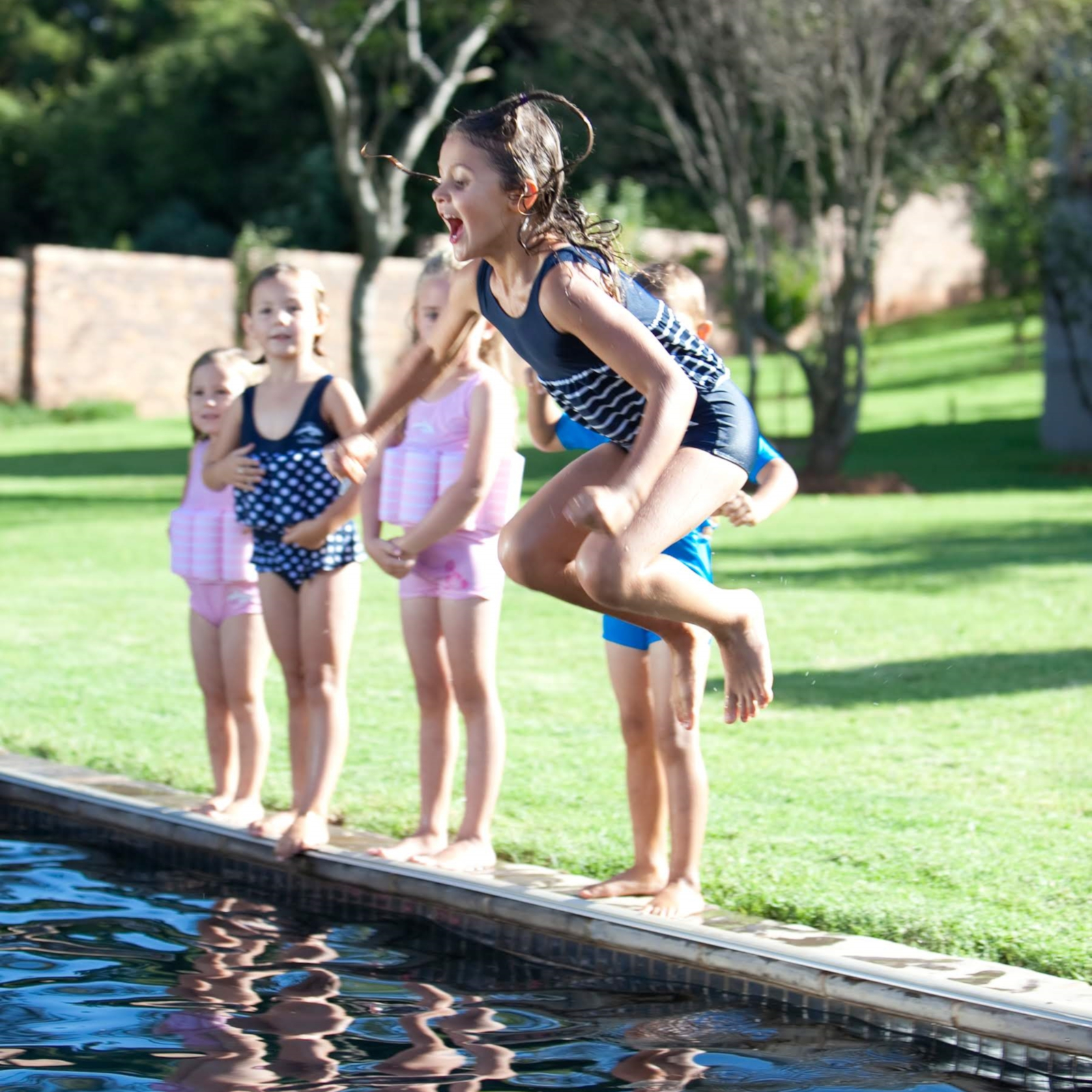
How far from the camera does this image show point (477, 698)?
5.17 meters

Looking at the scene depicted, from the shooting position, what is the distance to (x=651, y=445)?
11.7 feet

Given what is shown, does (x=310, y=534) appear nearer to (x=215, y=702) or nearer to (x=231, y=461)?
(x=231, y=461)

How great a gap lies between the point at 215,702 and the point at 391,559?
116 centimetres

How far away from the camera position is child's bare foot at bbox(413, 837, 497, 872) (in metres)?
4.88

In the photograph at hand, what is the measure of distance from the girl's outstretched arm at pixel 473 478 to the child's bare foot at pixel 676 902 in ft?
4.16

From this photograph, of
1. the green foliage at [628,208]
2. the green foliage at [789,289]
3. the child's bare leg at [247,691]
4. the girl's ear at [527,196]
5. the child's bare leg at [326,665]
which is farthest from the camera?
the green foliage at [789,289]

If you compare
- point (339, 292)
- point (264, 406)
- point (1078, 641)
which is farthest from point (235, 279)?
point (264, 406)

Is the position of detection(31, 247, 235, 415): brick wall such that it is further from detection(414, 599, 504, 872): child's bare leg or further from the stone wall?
detection(414, 599, 504, 872): child's bare leg

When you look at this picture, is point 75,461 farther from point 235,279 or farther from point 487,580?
point 487,580

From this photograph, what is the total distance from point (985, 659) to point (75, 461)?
1632 centimetres

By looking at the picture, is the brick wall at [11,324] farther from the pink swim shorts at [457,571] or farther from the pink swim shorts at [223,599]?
the pink swim shorts at [457,571]

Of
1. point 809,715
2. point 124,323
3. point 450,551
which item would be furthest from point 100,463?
point 450,551

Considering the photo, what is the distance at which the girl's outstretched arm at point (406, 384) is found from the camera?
14.5 ft

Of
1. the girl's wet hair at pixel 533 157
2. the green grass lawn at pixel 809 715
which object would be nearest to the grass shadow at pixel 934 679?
the green grass lawn at pixel 809 715
